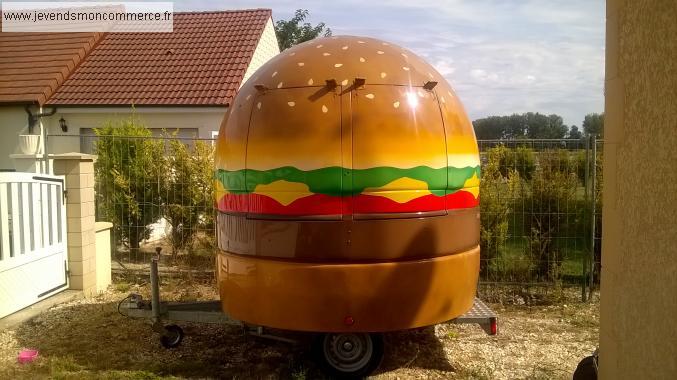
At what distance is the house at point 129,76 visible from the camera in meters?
13.5

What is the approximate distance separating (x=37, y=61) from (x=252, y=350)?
12.8m

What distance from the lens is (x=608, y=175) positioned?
355cm

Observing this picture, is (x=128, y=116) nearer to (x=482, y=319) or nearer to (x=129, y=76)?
(x=129, y=76)

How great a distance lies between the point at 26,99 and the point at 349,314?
12127mm

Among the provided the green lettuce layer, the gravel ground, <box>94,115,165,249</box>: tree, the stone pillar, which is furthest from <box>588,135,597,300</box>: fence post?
the stone pillar

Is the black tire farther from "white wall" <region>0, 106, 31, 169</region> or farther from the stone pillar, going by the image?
"white wall" <region>0, 106, 31, 169</region>

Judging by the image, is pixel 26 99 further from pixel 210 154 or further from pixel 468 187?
pixel 468 187

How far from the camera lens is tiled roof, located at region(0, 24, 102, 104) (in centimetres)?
1388

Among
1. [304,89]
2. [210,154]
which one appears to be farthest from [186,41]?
[304,89]

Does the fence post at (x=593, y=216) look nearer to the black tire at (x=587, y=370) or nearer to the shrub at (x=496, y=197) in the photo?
the shrub at (x=496, y=197)

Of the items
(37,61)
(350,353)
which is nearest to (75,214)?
(350,353)

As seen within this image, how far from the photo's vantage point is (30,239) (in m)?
7.06

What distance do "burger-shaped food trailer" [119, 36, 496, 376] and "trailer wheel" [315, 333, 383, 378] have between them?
48 centimetres

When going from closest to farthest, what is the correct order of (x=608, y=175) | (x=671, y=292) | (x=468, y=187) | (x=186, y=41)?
(x=671, y=292) → (x=608, y=175) → (x=468, y=187) → (x=186, y=41)
